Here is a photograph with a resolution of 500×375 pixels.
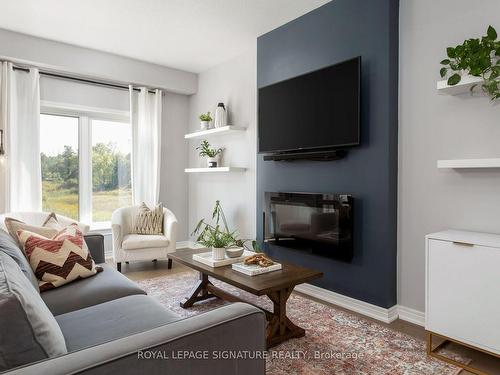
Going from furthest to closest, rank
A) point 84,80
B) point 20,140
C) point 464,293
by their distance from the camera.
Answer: point 84,80 < point 20,140 < point 464,293

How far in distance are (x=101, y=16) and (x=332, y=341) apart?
362 cm

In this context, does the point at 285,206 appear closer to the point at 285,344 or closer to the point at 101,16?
the point at 285,344

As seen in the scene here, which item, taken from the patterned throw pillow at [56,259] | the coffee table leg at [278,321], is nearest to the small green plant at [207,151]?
the patterned throw pillow at [56,259]

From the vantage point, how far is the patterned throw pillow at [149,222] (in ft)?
14.1

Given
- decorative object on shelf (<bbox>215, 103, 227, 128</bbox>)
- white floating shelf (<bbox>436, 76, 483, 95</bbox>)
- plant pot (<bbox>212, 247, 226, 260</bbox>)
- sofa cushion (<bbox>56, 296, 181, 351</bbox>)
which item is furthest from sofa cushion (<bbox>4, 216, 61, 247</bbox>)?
white floating shelf (<bbox>436, 76, 483, 95</bbox>)

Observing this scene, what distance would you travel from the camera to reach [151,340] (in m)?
0.98

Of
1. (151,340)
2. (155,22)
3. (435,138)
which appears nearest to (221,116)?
(155,22)

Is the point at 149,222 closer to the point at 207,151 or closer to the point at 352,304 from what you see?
the point at 207,151

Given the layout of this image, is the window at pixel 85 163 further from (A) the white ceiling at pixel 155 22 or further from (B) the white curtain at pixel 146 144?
(A) the white ceiling at pixel 155 22

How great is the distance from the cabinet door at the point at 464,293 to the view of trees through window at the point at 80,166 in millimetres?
4194

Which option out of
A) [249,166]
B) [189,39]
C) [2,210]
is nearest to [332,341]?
[249,166]

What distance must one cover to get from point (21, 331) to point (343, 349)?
6.27 ft

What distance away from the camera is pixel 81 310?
1.79 meters

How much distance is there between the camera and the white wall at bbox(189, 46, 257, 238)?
4.20 meters
